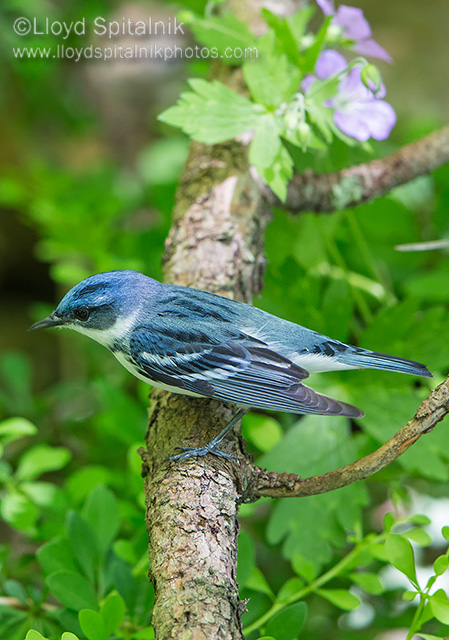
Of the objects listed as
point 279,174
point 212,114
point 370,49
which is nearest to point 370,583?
point 279,174

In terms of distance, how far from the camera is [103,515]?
1.64 meters

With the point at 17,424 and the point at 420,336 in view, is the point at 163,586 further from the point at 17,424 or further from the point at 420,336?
the point at 420,336

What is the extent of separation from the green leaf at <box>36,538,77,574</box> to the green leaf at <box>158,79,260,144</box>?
1.19 metres

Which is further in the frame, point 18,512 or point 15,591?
point 18,512

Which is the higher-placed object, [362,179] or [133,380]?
[362,179]

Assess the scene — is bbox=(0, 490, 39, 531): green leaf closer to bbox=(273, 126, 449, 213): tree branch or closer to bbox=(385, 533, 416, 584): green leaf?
bbox=(385, 533, 416, 584): green leaf

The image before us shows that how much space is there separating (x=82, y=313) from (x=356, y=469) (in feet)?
3.04

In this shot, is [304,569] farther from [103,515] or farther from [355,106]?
[355,106]

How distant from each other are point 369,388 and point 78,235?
5.07 feet

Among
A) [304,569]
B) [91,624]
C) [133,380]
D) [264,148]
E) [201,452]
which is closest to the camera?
[91,624]

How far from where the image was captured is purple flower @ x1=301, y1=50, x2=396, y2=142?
6.63 feet

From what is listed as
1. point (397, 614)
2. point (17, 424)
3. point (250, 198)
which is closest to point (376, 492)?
point (397, 614)

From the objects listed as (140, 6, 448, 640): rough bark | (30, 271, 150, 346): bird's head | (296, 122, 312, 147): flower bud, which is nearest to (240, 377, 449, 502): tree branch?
(140, 6, 448, 640): rough bark

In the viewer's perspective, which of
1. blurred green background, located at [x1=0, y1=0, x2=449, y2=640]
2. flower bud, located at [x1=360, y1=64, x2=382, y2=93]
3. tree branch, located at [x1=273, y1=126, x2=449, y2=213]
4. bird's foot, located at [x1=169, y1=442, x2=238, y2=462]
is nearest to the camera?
bird's foot, located at [x1=169, y1=442, x2=238, y2=462]
